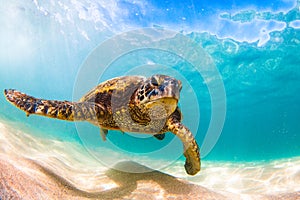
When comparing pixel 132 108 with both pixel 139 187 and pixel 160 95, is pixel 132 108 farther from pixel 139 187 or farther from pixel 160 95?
pixel 139 187

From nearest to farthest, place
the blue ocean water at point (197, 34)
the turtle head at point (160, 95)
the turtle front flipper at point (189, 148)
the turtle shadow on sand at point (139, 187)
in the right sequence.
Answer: the turtle shadow on sand at point (139, 187) → the turtle head at point (160, 95) → the turtle front flipper at point (189, 148) → the blue ocean water at point (197, 34)

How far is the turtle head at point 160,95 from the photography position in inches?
141

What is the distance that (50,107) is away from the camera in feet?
12.1

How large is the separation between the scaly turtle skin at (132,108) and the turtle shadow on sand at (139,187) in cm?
80

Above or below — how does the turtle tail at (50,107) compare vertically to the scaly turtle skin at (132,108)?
below

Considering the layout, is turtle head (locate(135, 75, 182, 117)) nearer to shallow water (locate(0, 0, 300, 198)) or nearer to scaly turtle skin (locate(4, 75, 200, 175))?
scaly turtle skin (locate(4, 75, 200, 175))

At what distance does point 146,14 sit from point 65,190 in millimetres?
15873

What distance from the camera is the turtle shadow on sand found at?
128 inches


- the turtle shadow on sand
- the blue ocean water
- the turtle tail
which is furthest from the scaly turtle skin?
the blue ocean water

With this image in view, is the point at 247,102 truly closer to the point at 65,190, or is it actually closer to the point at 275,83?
the point at 275,83

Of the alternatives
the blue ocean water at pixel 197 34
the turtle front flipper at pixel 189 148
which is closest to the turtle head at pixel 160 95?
the turtle front flipper at pixel 189 148

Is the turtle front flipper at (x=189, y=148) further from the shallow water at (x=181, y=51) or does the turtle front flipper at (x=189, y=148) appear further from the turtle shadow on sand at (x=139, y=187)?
the shallow water at (x=181, y=51)

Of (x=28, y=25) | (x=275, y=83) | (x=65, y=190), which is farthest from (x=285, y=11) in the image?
(x=28, y=25)

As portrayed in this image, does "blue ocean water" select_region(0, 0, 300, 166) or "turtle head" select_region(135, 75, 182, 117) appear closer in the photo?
"turtle head" select_region(135, 75, 182, 117)
